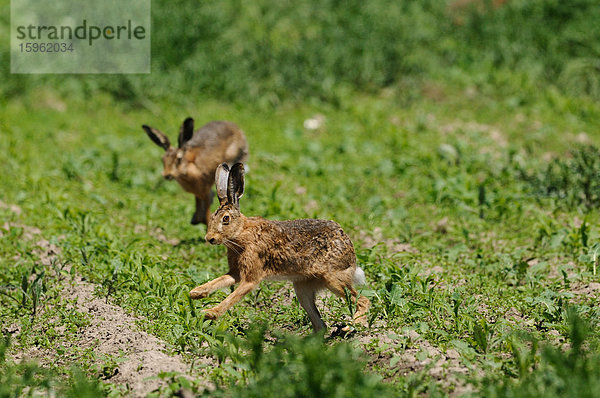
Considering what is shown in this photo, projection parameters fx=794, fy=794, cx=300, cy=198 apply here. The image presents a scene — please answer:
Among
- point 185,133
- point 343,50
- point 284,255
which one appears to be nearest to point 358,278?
point 284,255

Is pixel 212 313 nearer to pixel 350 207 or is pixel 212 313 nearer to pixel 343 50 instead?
pixel 350 207

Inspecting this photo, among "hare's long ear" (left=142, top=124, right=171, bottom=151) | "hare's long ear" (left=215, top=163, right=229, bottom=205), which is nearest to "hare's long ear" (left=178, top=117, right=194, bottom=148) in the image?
"hare's long ear" (left=142, top=124, right=171, bottom=151)

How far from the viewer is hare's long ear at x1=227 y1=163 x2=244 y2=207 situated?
18.8 ft

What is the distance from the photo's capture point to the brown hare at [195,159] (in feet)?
27.1

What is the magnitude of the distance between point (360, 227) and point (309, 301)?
90.0 inches

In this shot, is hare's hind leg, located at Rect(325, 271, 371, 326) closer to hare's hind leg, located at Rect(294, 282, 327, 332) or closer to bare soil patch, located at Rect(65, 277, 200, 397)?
hare's hind leg, located at Rect(294, 282, 327, 332)

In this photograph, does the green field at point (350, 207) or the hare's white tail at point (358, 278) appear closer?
the green field at point (350, 207)

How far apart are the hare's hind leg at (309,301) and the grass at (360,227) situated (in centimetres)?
14

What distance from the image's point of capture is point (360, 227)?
7828 millimetres

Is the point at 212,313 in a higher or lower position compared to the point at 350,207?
lower

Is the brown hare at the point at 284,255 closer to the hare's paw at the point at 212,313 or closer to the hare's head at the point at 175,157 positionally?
the hare's paw at the point at 212,313

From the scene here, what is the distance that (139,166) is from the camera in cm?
1016

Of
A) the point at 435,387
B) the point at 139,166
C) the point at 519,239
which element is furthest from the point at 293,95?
the point at 435,387

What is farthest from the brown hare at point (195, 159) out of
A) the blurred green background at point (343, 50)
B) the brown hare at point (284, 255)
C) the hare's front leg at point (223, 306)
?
the blurred green background at point (343, 50)
